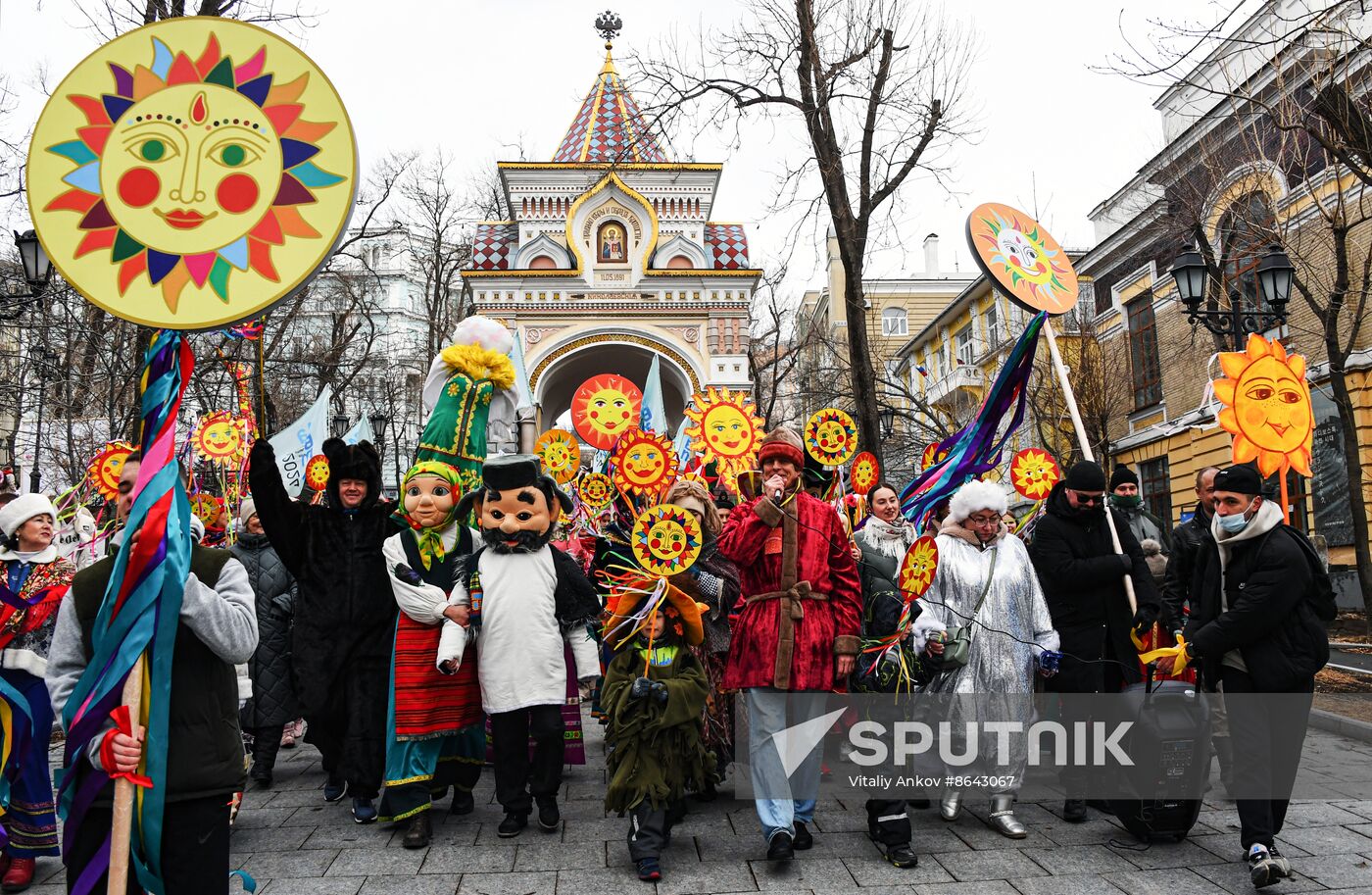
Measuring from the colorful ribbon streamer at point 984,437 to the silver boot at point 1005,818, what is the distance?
97.5 inches

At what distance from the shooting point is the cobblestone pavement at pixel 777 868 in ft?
13.9

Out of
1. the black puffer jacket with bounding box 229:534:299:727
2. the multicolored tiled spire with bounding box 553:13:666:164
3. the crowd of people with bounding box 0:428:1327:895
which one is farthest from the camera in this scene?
the multicolored tiled spire with bounding box 553:13:666:164

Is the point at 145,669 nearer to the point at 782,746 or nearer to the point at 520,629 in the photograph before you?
the point at 520,629

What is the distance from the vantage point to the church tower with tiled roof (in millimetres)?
23000

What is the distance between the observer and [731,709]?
19.9 feet

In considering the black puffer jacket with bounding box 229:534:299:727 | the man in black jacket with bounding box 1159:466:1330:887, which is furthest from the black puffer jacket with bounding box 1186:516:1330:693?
the black puffer jacket with bounding box 229:534:299:727

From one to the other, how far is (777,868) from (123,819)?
273 cm

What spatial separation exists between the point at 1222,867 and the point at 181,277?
5.02 meters

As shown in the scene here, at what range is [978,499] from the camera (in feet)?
17.1

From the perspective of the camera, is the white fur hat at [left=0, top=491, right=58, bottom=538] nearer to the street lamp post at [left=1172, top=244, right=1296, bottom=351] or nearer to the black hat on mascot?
the black hat on mascot

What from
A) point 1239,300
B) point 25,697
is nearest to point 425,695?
point 25,697

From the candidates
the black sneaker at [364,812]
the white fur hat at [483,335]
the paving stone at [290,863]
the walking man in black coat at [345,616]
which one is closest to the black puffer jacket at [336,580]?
the walking man in black coat at [345,616]

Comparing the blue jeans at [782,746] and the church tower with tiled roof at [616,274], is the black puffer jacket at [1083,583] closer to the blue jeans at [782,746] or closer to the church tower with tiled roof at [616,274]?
the blue jeans at [782,746]

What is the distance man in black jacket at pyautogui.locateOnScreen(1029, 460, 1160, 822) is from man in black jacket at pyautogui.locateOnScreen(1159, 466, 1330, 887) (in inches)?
31.9
